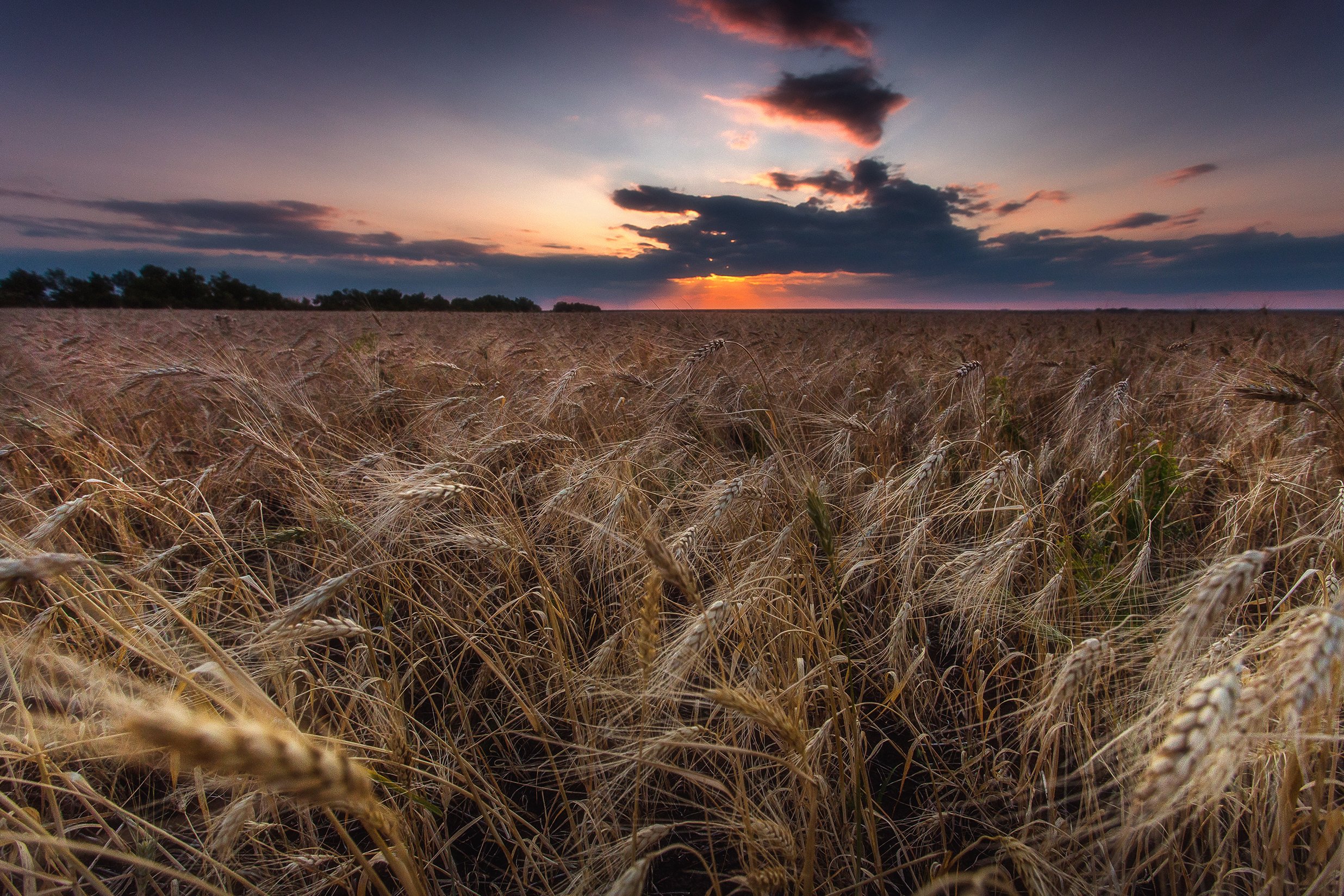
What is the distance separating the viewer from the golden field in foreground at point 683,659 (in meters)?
1.03

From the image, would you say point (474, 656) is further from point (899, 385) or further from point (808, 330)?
point (808, 330)

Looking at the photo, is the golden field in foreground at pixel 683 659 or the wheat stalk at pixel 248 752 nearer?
the wheat stalk at pixel 248 752

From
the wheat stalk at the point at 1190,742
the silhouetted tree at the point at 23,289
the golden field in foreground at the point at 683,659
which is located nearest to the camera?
the wheat stalk at the point at 1190,742

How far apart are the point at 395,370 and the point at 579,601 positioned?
446 cm

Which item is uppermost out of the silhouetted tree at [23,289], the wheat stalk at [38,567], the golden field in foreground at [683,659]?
the silhouetted tree at [23,289]

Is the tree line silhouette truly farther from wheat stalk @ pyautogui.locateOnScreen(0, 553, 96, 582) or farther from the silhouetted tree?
wheat stalk @ pyautogui.locateOnScreen(0, 553, 96, 582)

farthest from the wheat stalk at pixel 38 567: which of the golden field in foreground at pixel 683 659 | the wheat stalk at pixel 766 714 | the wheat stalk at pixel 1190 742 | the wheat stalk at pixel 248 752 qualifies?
the wheat stalk at pixel 1190 742

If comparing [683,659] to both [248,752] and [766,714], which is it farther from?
[248,752]

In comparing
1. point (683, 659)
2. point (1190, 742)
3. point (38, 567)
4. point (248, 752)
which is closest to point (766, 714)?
point (683, 659)

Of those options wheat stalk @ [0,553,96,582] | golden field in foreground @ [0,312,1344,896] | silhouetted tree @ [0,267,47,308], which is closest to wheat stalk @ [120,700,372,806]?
golden field in foreground @ [0,312,1344,896]

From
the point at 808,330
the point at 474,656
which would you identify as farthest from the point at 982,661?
the point at 808,330

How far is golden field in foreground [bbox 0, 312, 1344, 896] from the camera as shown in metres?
1.03

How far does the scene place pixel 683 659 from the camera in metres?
1.23

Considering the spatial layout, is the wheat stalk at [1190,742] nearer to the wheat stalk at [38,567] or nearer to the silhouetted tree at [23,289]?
the wheat stalk at [38,567]
